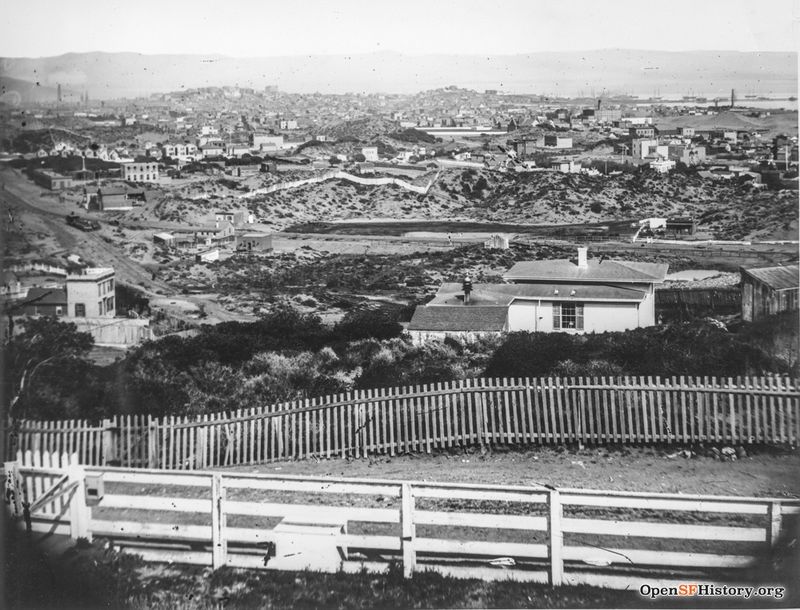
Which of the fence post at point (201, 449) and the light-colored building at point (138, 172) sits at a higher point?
the light-colored building at point (138, 172)

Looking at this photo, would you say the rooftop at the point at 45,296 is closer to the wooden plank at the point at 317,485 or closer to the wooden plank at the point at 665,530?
the wooden plank at the point at 317,485

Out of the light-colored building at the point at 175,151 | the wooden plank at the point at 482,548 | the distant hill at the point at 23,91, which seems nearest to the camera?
the wooden plank at the point at 482,548

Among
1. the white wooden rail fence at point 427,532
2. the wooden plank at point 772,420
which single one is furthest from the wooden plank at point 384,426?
the wooden plank at point 772,420

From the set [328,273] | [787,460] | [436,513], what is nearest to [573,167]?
[328,273]

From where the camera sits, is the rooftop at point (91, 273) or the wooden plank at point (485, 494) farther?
the rooftop at point (91, 273)

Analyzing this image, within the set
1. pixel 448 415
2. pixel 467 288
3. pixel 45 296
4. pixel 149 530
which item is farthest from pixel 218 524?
pixel 467 288
